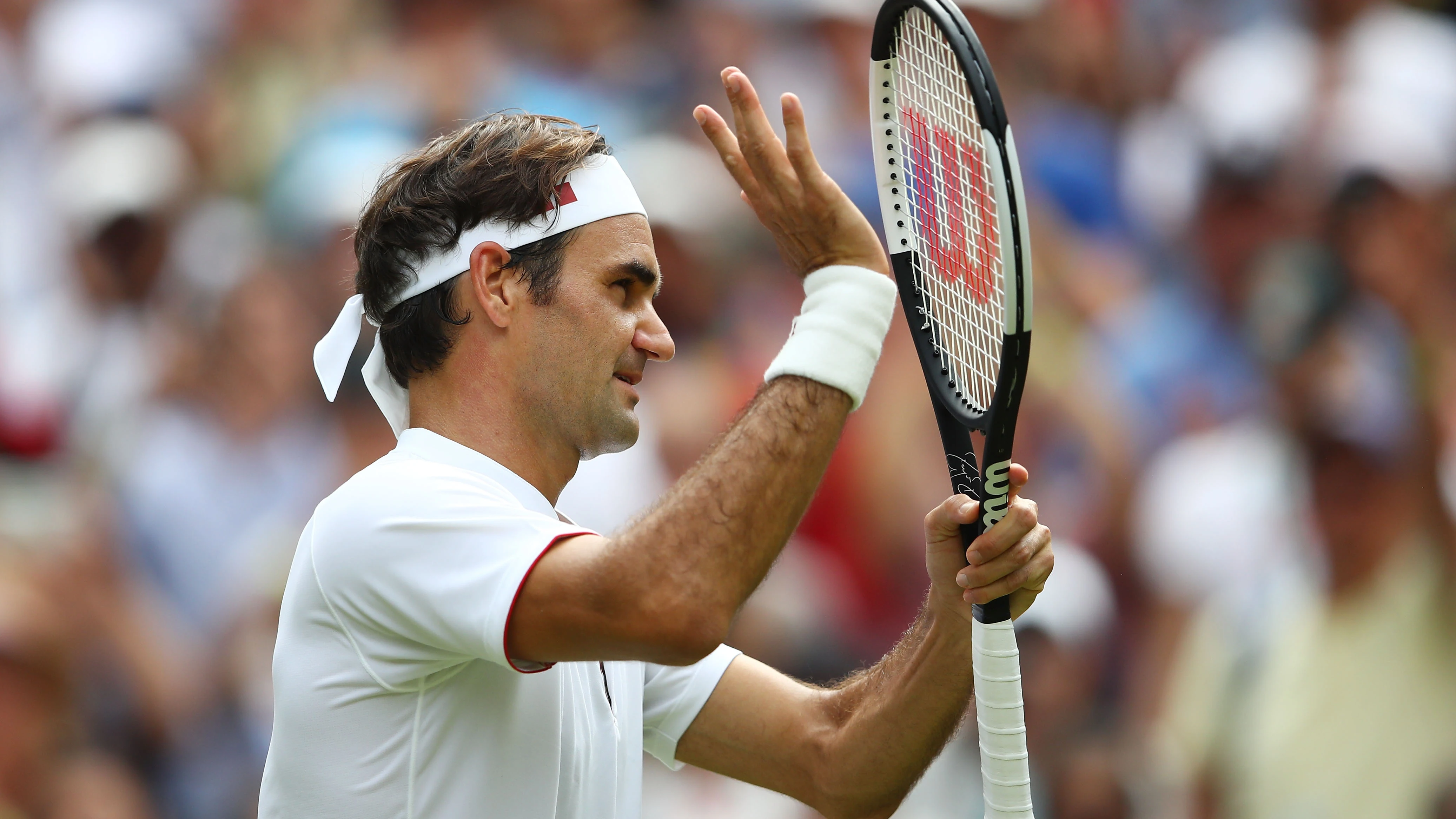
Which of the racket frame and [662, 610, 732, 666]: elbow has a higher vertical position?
the racket frame

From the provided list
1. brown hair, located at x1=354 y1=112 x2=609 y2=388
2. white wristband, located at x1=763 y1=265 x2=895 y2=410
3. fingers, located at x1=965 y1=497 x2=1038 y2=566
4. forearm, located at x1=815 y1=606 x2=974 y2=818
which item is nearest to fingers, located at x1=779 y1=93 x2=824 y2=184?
white wristband, located at x1=763 y1=265 x2=895 y2=410

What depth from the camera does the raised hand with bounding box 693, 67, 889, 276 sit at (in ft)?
7.77

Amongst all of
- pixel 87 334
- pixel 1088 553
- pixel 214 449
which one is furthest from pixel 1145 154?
pixel 87 334

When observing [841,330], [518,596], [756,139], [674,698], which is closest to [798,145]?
[756,139]

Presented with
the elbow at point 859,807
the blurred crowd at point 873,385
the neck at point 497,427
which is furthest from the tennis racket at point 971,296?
the blurred crowd at point 873,385

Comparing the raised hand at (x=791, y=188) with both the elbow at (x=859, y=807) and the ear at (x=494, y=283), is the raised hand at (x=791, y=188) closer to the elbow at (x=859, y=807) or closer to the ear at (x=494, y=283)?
the ear at (x=494, y=283)

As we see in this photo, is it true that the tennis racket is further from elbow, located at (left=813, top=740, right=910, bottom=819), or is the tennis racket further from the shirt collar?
the shirt collar

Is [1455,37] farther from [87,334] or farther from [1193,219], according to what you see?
[87,334]

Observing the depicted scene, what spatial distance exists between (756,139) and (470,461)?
70 cm

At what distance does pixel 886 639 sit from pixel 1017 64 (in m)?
2.67

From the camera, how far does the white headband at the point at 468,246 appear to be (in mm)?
2660

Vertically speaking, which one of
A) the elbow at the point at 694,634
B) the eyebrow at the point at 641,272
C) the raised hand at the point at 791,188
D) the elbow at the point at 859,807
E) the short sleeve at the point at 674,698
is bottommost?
the elbow at the point at 859,807

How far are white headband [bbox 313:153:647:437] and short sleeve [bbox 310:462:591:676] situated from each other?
41 cm

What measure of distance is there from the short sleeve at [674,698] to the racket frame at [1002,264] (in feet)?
2.16
